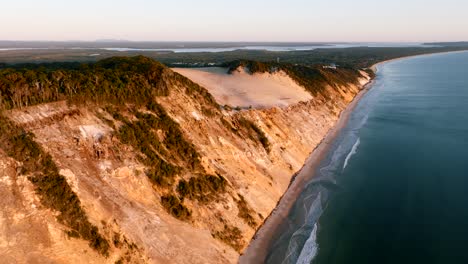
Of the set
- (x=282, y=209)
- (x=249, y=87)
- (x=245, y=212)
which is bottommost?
(x=282, y=209)

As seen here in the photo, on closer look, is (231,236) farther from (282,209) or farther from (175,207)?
(282,209)

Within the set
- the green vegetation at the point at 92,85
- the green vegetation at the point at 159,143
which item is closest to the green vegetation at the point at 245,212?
the green vegetation at the point at 159,143

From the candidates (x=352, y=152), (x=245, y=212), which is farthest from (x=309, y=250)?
(x=352, y=152)

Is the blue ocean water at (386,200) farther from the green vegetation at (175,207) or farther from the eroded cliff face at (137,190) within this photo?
the green vegetation at (175,207)

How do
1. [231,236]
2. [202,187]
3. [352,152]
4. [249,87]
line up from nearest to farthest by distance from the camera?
[231,236] < [202,187] < [352,152] < [249,87]

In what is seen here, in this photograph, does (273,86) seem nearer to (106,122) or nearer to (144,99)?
(144,99)

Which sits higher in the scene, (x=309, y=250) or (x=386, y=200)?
(x=386, y=200)

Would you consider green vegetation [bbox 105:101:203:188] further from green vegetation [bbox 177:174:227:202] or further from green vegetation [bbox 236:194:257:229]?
green vegetation [bbox 236:194:257:229]
